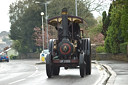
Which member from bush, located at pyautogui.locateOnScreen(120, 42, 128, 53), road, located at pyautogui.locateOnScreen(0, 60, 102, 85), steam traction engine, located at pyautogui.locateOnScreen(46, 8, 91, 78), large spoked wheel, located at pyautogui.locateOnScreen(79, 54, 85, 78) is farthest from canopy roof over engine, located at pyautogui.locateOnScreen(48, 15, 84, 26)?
bush, located at pyautogui.locateOnScreen(120, 42, 128, 53)

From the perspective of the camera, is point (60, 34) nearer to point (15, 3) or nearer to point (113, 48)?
point (113, 48)

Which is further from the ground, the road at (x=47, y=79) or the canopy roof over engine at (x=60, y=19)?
the canopy roof over engine at (x=60, y=19)

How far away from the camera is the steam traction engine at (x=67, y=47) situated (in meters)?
19.2

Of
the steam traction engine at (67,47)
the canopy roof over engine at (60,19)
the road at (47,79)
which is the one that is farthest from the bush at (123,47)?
the canopy roof over engine at (60,19)

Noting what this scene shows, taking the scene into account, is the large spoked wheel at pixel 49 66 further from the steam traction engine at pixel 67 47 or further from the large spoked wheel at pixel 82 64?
the large spoked wheel at pixel 82 64

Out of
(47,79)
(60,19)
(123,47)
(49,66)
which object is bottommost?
(47,79)

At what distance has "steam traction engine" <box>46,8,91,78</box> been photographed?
19234 mm

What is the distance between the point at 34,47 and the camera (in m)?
91.4

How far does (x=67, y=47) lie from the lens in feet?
63.0

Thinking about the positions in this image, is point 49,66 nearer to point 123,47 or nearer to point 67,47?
point 67,47

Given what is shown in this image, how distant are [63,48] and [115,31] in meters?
23.3

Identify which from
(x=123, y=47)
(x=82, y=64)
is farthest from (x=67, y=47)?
(x=123, y=47)

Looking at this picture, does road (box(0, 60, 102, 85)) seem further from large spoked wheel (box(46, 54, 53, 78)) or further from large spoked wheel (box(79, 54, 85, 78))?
large spoked wheel (box(79, 54, 85, 78))

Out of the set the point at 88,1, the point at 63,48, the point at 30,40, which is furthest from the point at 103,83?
the point at 30,40
